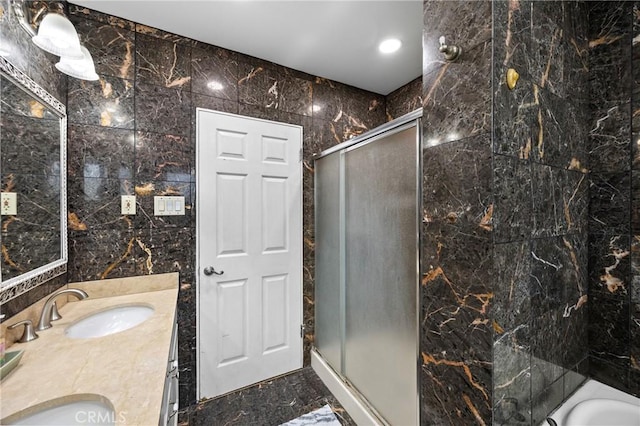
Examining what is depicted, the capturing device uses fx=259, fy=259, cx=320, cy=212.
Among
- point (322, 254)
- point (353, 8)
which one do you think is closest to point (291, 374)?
point (322, 254)

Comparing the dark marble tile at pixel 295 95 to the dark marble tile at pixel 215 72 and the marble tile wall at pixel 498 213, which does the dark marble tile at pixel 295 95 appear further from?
the marble tile wall at pixel 498 213

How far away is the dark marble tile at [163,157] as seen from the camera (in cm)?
167

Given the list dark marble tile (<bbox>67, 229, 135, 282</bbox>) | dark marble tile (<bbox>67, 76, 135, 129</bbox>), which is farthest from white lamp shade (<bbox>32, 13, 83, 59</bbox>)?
dark marble tile (<bbox>67, 229, 135, 282</bbox>)

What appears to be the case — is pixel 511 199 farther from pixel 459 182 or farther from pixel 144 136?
pixel 144 136

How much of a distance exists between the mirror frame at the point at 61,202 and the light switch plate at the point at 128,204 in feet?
0.84

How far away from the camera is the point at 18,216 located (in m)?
1.09

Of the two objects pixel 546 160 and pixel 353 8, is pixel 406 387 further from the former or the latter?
Answer: pixel 353 8

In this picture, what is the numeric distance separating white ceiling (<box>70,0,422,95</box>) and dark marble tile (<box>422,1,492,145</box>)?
60 centimetres

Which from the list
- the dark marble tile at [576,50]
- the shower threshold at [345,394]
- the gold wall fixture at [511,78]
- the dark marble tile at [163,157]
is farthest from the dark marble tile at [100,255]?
the dark marble tile at [576,50]

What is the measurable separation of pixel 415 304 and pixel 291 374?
1.45 meters

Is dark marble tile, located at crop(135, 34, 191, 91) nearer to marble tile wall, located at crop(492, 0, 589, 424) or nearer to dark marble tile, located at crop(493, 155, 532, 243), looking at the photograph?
marble tile wall, located at crop(492, 0, 589, 424)

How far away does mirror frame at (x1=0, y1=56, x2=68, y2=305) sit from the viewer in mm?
1021

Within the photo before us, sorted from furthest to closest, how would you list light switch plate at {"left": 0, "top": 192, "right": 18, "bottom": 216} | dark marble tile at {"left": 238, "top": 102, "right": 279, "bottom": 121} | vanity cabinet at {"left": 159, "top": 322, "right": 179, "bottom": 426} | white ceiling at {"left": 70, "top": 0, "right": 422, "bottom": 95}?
dark marble tile at {"left": 238, "top": 102, "right": 279, "bottom": 121} → white ceiling at {"left": 70, "top": 0, "right": 422, "bottom": 95} → light switch plate at {"left": 0, "top": 192, "right": 18, "bottom": 216} → vanity cabinet at {"left": 159, "top": 322, "right": 179, "bottom": 426}

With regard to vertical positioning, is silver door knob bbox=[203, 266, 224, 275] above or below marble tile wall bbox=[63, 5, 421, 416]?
below
